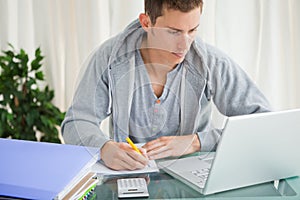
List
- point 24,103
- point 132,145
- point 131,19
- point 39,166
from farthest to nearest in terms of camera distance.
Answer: point 24,103
point 131,19
point 132,145
point 39,166

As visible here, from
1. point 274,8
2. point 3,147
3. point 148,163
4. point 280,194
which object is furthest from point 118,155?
point 274,8

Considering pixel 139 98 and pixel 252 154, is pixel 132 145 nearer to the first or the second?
pixel 139 98

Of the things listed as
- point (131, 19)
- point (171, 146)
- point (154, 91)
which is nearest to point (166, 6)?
point (154, 91)

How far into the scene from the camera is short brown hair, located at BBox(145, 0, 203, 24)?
1210mm

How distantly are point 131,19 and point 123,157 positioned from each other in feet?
4.76

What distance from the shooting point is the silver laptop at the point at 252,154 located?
1100mm

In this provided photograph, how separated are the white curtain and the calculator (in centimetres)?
116

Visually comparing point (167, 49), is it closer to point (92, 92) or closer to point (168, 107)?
point (168, 107)

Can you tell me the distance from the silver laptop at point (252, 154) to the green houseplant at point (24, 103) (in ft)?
5.25

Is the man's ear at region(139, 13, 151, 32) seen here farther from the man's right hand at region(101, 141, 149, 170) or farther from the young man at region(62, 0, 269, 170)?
the man's right hand at region(101, 141, 149, 170)

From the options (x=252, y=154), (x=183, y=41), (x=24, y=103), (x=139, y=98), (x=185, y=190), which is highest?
(x=183, y=41)

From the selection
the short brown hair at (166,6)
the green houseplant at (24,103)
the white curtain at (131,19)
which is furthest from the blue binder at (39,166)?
the green houseplant at (24,103)

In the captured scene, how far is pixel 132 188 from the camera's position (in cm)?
118

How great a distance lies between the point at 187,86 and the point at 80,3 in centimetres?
159
